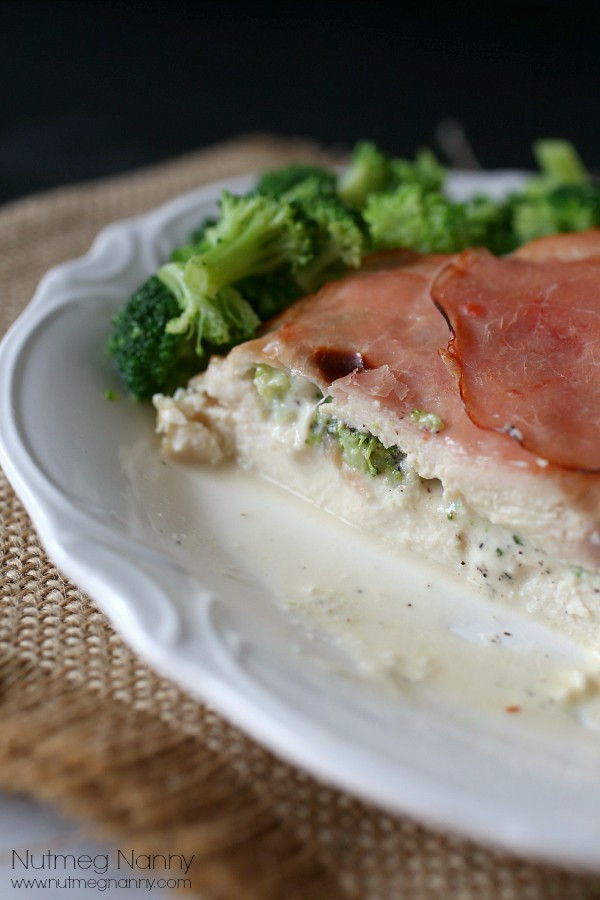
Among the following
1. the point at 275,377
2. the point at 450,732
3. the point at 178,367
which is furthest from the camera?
the point at 178,367

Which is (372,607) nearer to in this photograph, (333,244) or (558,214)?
(333,244)

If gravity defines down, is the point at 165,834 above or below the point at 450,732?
above

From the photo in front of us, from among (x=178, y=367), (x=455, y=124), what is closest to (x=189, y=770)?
(x=178, y=367)

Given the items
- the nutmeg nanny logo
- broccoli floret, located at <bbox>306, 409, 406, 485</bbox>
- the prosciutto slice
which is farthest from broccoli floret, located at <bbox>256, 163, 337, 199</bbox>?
the nutmeg nanny logo

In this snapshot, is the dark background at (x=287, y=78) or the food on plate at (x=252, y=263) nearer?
the food on plate at (x=252, y=263)

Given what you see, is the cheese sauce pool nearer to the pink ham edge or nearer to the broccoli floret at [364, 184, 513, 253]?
the pink ham edge

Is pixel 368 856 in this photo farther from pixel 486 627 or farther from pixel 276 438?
pixel 276 438

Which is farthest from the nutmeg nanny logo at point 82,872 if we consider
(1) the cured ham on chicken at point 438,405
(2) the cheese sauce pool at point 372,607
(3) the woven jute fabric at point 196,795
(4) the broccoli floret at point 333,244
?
(4) the broccoli floret at point 333,244

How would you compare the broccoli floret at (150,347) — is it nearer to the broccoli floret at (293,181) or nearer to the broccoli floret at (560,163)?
the broccoli floret at (293,181)

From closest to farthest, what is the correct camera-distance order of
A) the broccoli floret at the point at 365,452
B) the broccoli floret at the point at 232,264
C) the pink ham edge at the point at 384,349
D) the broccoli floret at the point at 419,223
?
the pink ham edge at the point at 384,349 → the broccoli floret at the point at 365,452 → the broccoli floret at the point at 232,264 → the broccoli floret at the point at 419,223
